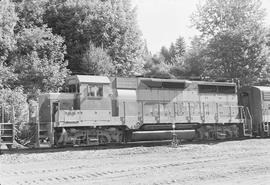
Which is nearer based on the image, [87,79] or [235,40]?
[87,79]

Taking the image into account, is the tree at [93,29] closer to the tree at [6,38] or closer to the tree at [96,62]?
the tree at [96,62]

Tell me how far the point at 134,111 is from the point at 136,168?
7.00 meters

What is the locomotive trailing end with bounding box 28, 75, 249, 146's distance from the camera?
46.8 feet

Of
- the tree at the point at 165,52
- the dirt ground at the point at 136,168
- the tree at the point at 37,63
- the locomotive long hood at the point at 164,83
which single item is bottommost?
the dirt ground at the point at 136,168

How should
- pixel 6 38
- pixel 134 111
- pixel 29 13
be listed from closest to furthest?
1. pixel 134 111
2. pixel 6 38
3. pixel 29 13

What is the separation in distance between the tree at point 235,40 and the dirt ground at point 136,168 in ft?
56.6

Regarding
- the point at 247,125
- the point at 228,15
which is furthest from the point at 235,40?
the point at 247,125

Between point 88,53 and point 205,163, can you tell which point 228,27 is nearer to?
point 88,53

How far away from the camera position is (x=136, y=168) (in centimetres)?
887

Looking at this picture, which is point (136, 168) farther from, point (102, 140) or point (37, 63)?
point (37, 63)

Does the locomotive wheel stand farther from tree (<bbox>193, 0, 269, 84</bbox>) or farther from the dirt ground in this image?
tree (<bbox>193, 0, 269, 84</bbox>)

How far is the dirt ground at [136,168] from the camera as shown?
739 cm

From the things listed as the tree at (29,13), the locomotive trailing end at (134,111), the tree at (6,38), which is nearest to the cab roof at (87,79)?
the locomotive trailing end at (134,111)

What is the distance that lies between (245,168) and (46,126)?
26.7 feet
